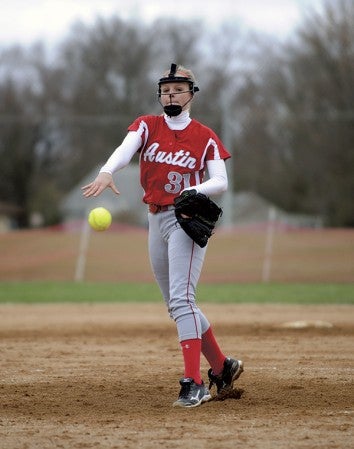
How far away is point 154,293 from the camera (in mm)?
15930

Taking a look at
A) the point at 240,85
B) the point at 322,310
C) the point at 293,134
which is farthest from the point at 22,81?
the point at 322,310

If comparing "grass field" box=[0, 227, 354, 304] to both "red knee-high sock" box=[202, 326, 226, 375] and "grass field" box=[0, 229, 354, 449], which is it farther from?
"red knee-high sock" box=[202, 326, 226, 375]

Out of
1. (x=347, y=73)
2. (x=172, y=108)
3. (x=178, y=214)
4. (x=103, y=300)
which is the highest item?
(x=347, y=73)

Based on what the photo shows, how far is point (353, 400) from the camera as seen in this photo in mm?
5746

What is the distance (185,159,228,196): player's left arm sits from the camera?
5684 mm

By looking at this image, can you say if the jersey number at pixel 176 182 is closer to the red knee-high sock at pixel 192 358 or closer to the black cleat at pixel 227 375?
the red knee-high sock at pixel 192 358

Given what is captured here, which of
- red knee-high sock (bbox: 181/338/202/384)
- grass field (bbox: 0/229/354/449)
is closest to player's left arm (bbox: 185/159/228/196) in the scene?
red knee-high sock (bbox: 181/338/202/384)

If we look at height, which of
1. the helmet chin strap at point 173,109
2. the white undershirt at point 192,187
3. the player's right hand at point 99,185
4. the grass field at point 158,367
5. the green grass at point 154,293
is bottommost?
the green grass at point 154,293

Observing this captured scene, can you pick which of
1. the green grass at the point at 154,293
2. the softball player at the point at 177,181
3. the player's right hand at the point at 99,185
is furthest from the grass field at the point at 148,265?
the player's right hand at the point at 99,185

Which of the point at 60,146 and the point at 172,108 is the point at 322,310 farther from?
the point at 60,146

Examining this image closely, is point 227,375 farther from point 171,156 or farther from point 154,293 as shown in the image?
point 154,293

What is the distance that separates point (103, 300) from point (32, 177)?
104 ft

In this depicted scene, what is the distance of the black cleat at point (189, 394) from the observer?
5.57 meters

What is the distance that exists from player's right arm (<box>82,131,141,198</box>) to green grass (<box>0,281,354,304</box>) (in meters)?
8.48
